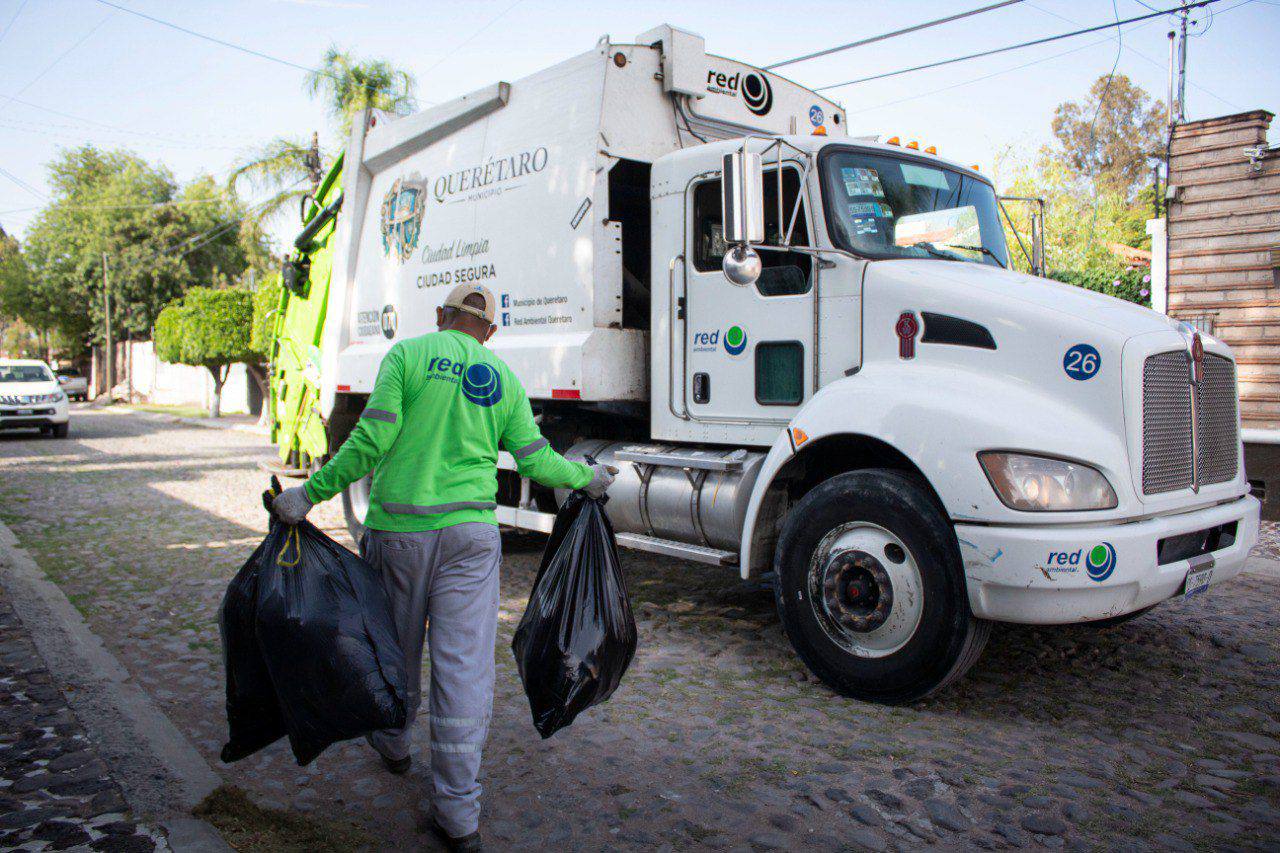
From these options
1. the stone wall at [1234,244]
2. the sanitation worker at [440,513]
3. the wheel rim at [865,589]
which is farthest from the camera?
the stone wall at [1234,244]

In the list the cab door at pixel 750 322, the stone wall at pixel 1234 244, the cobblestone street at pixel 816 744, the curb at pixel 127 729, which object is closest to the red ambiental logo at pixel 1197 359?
the cobblestone street at pixel 816 744

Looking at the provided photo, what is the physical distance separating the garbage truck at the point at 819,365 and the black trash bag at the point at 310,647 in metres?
0.73

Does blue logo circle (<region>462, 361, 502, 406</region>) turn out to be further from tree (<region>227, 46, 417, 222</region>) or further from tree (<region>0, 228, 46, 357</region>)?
tree (<region>0, 228, 46, 357</region>)

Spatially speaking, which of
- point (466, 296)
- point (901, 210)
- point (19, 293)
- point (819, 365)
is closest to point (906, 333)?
point (819, 365)

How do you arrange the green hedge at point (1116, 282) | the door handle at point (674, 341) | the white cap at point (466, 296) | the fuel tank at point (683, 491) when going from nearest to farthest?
the white cap at point (466, 296) → the fuel tank at point (683, 491) → the door handle at point (674, 341) → the green hedge at point (1116, 282)

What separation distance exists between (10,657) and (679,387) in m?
3.60

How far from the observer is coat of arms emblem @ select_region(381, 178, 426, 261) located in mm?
7219

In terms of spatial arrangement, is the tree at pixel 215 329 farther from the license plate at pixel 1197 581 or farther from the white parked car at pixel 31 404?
the license plate at pixel 1197 581

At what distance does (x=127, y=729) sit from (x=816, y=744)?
8.79 feet

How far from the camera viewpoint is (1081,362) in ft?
12.5

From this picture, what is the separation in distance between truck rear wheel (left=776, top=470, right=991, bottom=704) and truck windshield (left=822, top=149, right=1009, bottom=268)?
1232 millimetres

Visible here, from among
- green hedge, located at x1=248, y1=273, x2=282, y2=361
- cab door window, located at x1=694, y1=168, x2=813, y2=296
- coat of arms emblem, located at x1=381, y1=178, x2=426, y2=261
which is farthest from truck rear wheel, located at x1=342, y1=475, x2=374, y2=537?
green hedge, located at x1=248, y1=273, x2=282, y2=361

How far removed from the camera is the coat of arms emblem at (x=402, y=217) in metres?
7.22

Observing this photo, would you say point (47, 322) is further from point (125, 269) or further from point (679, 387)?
point (679, 387)
